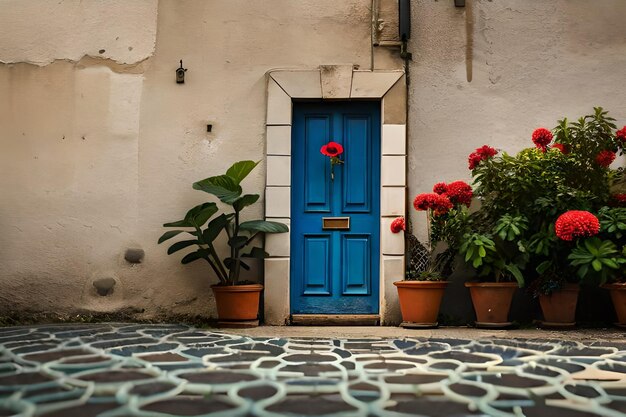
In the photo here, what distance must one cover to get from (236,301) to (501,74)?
9.65ft

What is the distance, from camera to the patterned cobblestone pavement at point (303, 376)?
2213mm

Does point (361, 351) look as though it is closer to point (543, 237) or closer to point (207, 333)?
point (207, 333)

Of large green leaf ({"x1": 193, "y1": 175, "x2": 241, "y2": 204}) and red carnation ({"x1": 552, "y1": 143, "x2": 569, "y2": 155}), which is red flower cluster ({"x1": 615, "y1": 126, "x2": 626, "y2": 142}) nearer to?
red carnation ({"x1": 552, "y1": 143, "x2": 569, "y2": 155})

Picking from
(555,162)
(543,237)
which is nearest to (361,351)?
(543,237)

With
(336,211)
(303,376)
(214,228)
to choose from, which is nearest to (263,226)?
(214,228)

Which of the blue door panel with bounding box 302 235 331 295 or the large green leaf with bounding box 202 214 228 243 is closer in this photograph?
the large green leaf with bounding box 202 214 228 243

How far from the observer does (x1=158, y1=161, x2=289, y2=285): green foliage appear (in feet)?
14.9

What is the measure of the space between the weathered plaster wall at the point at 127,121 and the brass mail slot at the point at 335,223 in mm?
577

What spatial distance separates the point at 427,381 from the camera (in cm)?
268

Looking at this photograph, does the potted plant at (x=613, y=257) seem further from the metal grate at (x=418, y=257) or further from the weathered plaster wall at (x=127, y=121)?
the weathered plaster wall at (x=127, y=121)

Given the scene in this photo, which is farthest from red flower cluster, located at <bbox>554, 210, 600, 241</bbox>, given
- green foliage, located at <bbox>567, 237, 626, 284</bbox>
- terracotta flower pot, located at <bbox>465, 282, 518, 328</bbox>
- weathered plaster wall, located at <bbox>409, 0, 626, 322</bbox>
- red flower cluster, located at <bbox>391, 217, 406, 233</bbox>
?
red flower cluster, located at <bbox>391, 217, 406, 233</bbox>

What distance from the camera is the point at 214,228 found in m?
4.55

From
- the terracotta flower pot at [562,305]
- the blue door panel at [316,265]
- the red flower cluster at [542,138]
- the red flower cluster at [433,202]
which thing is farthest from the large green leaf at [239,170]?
the terracotta flower pot at [562,305]

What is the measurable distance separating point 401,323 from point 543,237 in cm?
129
